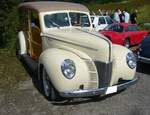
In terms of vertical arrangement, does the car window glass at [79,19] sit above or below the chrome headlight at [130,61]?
above

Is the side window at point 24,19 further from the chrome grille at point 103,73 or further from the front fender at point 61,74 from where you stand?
the chrome grille at point 103,73

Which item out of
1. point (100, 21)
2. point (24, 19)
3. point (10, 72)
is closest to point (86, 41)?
point (10, 72)

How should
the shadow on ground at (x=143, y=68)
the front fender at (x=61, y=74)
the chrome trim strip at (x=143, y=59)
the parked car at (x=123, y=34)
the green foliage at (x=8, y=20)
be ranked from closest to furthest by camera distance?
the front fender at (x=61, y=74) < the chrome trim strip at (x=143, y=59) < the shadow on ground at (x=143, y=68) < the green foliage at (x=8, y=20) < the parked car at (x=123, y=34)

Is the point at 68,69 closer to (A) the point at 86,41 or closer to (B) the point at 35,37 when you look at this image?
(A) the point at 86,41

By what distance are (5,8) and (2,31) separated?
0.86 meters

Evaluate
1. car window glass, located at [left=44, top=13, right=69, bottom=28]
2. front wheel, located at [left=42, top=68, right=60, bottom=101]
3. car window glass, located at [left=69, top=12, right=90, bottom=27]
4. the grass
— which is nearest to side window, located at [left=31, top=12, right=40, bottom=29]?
car window glass, located at [left=44, top=13, right=69, bottom=28]

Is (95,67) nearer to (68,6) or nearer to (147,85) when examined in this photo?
(147,85)

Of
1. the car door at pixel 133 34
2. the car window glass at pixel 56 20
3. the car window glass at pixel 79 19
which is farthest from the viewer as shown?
the car door at pixel 133 34

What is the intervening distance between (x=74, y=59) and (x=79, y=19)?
2.51 metres

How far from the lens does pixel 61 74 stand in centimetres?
812

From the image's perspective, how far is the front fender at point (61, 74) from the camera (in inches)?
319

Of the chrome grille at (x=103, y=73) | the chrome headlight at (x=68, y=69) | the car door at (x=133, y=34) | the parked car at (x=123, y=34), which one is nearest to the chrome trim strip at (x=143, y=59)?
the chrome grille at (x=103, y=73)

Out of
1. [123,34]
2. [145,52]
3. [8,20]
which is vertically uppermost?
[8,20]

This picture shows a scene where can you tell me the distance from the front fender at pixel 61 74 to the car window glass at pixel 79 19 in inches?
78.6
